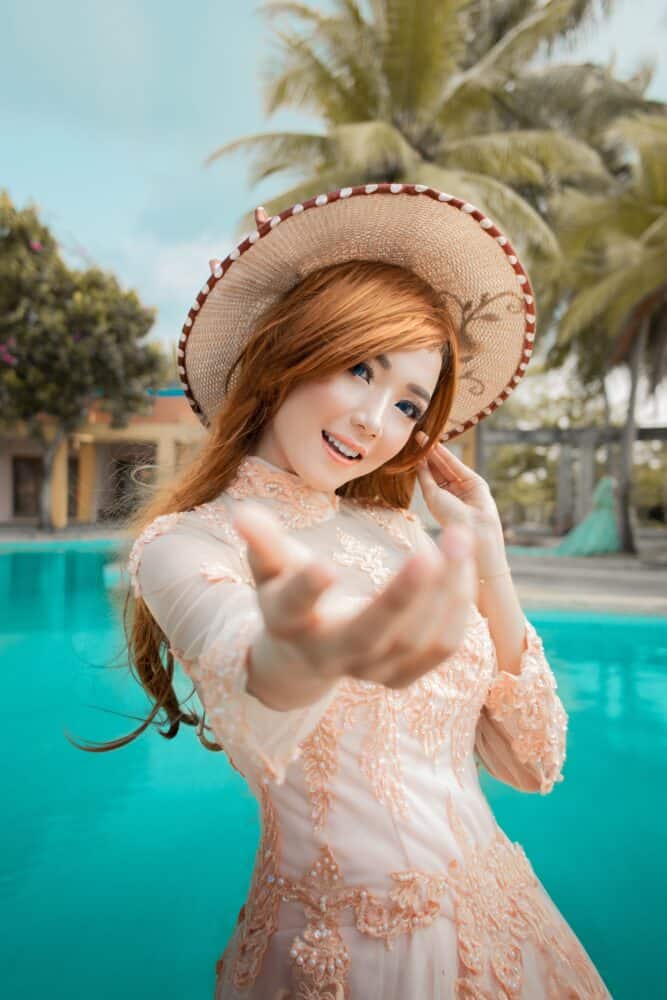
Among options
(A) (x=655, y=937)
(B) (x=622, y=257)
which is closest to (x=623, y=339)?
(B) (x=622, y=257)

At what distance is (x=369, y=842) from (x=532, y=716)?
0.39 metres

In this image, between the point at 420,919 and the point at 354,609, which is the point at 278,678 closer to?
the point at 354,609

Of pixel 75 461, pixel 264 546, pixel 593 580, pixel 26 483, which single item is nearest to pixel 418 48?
pixel 593 580

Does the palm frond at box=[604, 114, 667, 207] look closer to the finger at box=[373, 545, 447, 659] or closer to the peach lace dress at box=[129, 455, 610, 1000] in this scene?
the peach lace dress at box=[129, 455, 610, 1000]

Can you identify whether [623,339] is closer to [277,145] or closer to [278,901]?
[277,145]

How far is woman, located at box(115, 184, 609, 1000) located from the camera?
100 cm

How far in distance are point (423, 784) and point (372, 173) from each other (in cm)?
1315

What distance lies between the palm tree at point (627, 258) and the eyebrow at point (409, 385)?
13.2m

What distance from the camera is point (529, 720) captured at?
1298 millimetres

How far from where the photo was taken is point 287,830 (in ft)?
3.64

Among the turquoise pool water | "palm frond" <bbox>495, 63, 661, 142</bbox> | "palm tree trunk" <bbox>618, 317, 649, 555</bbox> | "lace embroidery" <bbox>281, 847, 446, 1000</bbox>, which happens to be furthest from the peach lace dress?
"palm frond" <bbox>495, 63, 661, 142</bbox>

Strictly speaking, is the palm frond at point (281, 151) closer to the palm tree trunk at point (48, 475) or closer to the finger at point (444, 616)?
the palm tree trunk at point (48, 475)

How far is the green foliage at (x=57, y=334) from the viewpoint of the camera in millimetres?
15297

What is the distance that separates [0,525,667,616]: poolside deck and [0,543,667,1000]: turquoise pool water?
144 centimetres
